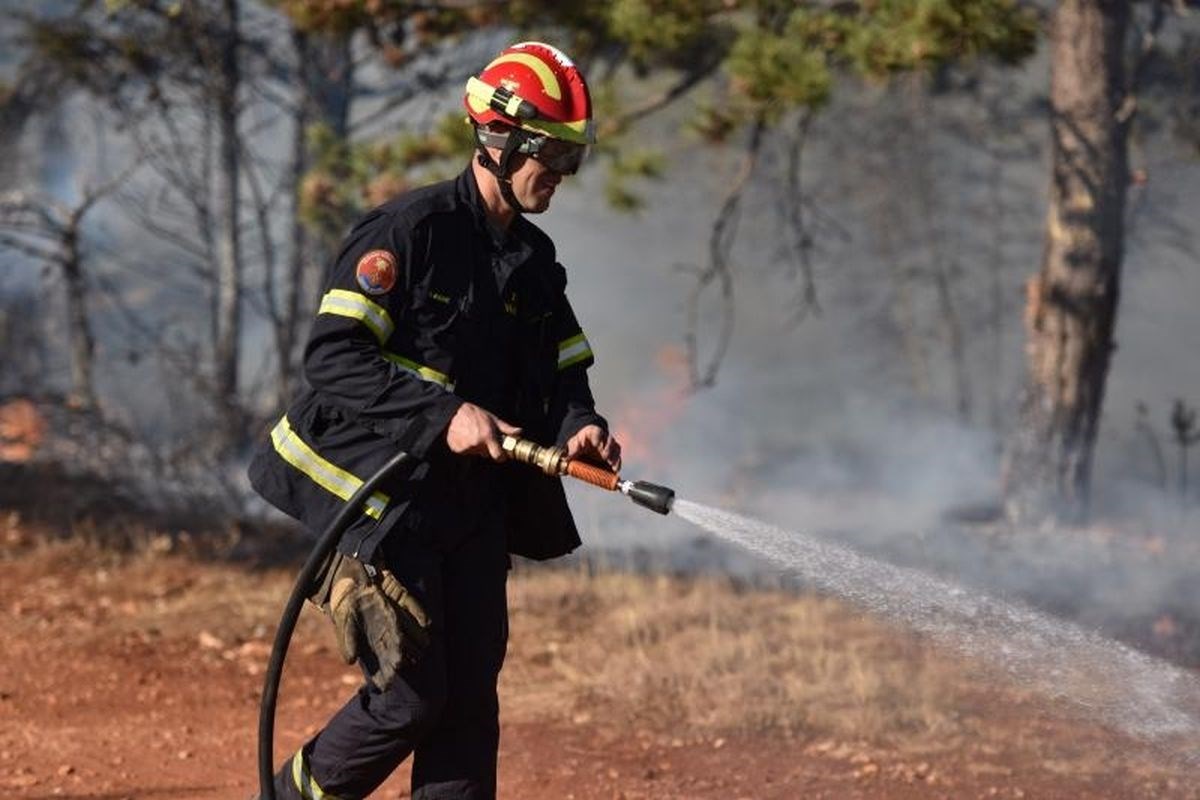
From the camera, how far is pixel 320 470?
4.26 m

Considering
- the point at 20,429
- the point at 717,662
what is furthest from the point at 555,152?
the point at 20,429

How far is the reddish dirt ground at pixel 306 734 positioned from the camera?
19.3 ft

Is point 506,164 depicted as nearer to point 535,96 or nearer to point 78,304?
point 535,96

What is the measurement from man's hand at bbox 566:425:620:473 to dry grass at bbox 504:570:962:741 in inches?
99.3

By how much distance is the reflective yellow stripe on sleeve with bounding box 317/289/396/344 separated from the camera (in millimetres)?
4078

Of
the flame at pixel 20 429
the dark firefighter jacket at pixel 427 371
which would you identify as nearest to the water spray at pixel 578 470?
the dark firefighter jacket at pixel 427 371

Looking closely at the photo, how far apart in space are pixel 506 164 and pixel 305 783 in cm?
153

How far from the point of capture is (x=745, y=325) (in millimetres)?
26031

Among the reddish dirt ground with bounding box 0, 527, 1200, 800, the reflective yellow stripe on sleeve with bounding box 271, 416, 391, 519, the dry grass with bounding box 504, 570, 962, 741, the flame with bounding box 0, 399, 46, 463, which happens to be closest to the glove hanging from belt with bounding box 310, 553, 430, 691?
the reflective yellow stripe on sleeve with bounding box 271, 416, 391, 519

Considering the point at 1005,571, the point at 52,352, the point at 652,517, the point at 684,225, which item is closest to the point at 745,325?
the point at 684,225

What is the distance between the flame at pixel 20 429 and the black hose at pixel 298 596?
721 centimetres

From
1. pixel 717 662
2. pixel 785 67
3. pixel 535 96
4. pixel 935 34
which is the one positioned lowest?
pixel 717 662

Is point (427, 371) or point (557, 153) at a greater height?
point (557, 153)

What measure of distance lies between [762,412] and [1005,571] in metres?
14.2
